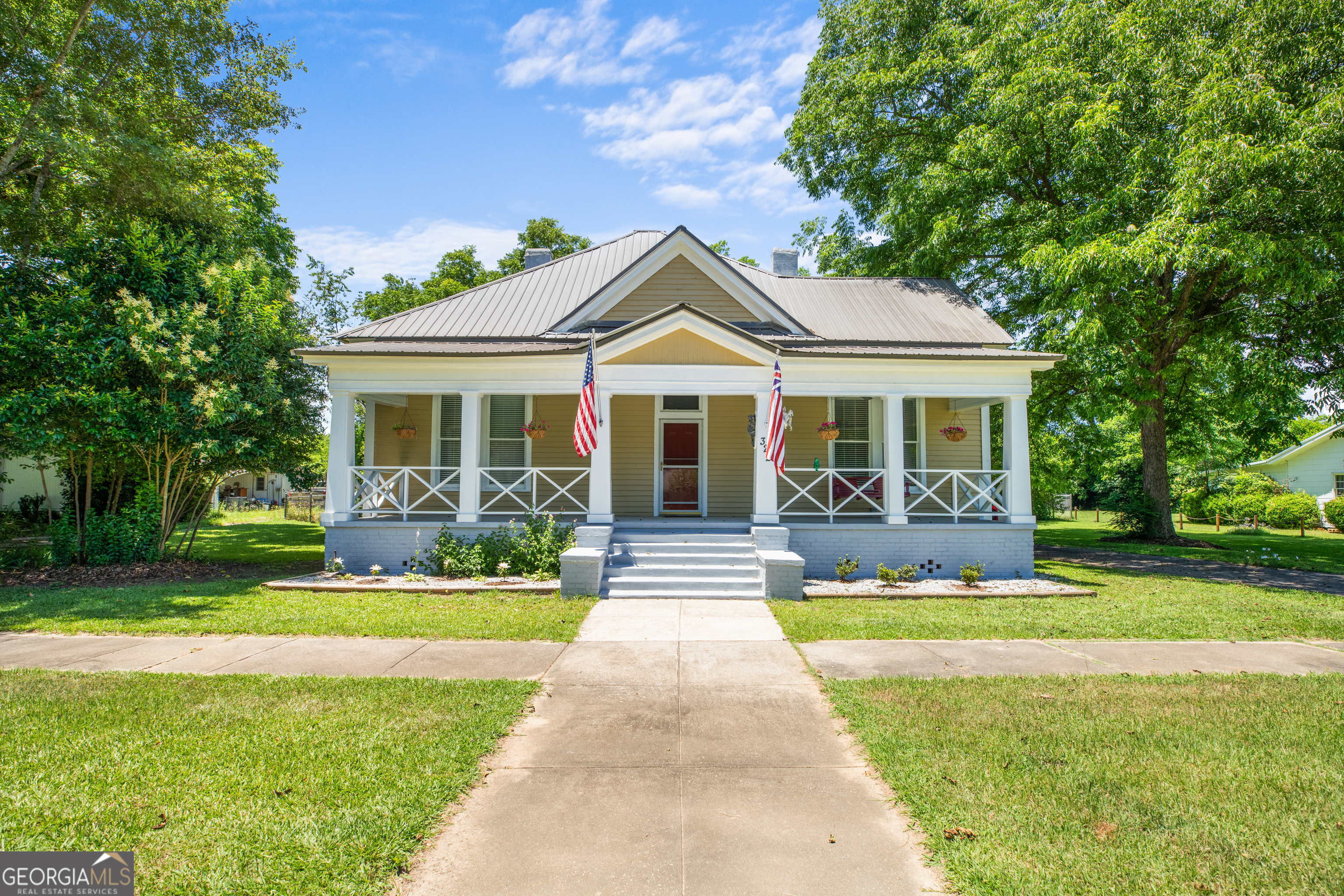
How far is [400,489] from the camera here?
1395 centimetres

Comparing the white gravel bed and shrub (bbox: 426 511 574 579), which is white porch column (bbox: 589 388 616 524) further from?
the white gravel bed

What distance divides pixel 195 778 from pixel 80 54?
632 inches

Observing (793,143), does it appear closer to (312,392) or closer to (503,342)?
(503,342)

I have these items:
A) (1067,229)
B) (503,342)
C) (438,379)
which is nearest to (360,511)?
(438,379)

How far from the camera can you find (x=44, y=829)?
10.4 feet

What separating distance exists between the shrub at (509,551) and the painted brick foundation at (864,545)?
46cm

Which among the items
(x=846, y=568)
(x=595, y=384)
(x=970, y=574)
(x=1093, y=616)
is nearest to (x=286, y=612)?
(x=595, y=384)

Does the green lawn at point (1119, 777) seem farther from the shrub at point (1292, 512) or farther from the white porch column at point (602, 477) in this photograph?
the shrub at point (1292, 512)

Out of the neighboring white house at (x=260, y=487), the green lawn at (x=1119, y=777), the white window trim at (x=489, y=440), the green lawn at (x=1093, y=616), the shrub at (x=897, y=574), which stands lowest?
the green lawn at (x=1119, y=777)

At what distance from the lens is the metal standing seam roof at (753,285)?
13.3 metres

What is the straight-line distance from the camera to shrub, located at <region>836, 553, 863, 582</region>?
34.9ft

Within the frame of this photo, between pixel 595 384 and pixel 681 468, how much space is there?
3.21 meters

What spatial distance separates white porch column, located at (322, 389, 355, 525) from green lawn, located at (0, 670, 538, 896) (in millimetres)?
5853

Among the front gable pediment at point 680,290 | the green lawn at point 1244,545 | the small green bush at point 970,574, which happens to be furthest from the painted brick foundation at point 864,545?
the green lawn at point 1244,545
